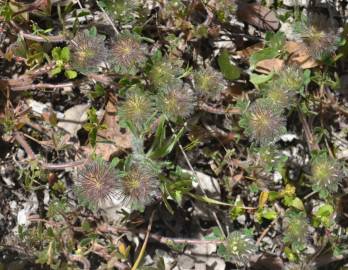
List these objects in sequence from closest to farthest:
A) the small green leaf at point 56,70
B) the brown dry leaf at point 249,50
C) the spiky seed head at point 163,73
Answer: the spiky seed head at point 163,73 → the small green leaf at point 56,70 → the brown dry leaf at point 249,50

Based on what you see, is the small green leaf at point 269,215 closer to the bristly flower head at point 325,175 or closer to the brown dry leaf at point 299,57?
the bristly flower head at point 325,175

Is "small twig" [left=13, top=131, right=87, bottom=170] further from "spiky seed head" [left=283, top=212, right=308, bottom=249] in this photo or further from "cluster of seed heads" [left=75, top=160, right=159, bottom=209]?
"spiky seed head" [left=283, top=212, right=308, bottom=249]

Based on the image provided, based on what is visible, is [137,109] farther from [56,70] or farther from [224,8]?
[224,8]

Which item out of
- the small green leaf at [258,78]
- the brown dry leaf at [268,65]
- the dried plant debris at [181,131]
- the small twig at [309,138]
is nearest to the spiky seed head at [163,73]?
the dried plant debris at [181,131]

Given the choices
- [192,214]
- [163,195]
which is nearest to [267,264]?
[192,214]

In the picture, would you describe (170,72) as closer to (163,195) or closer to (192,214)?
(163,195)

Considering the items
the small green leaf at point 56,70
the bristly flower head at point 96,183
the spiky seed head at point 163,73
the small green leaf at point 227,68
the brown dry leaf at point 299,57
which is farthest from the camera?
the brown dry leaf at point 299,57
